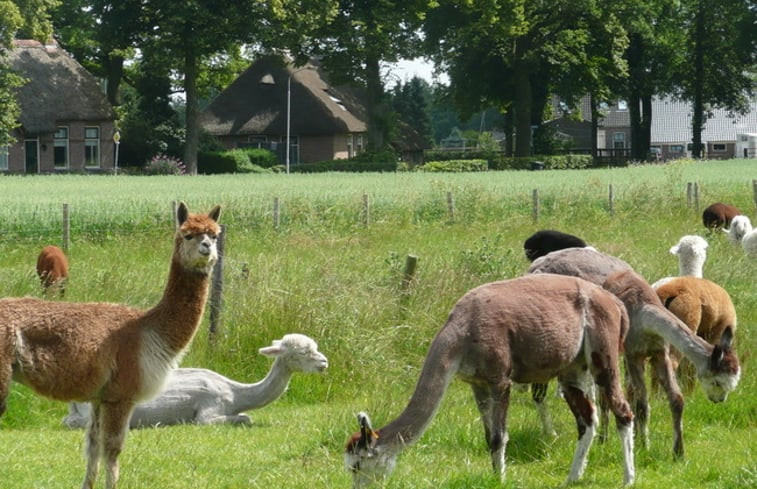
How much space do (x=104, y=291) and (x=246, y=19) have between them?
50481 millimetres

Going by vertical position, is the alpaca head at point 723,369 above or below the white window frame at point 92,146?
below

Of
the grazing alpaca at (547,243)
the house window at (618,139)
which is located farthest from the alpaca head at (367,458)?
the house window at (618,139)

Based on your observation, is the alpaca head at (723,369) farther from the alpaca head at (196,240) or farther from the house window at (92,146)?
the house window at (92,146)

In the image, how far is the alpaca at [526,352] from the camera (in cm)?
799

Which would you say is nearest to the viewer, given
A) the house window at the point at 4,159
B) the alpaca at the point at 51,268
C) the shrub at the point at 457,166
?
the alpaca at the point at 51,268

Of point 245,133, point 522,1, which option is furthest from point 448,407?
point 245,133

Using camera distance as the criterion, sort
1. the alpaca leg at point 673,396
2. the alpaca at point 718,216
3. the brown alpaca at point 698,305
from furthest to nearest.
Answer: the alpaca at point 718,216
the brown alpaca at point 698,305
the alpaca leg at point 673,396

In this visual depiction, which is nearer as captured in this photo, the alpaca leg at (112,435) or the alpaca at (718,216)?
the alpaca leg at (112,435)

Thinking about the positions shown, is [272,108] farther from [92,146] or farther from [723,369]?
[723,369]

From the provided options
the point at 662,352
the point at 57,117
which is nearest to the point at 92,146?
the point at 57,117

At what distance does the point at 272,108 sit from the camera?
269 feet

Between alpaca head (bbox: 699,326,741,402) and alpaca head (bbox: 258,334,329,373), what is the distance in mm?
4050

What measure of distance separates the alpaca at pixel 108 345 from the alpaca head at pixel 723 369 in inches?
141

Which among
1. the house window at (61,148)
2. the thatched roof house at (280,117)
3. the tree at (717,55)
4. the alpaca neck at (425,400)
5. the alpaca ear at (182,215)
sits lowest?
the alpaca neck at (425,400)
